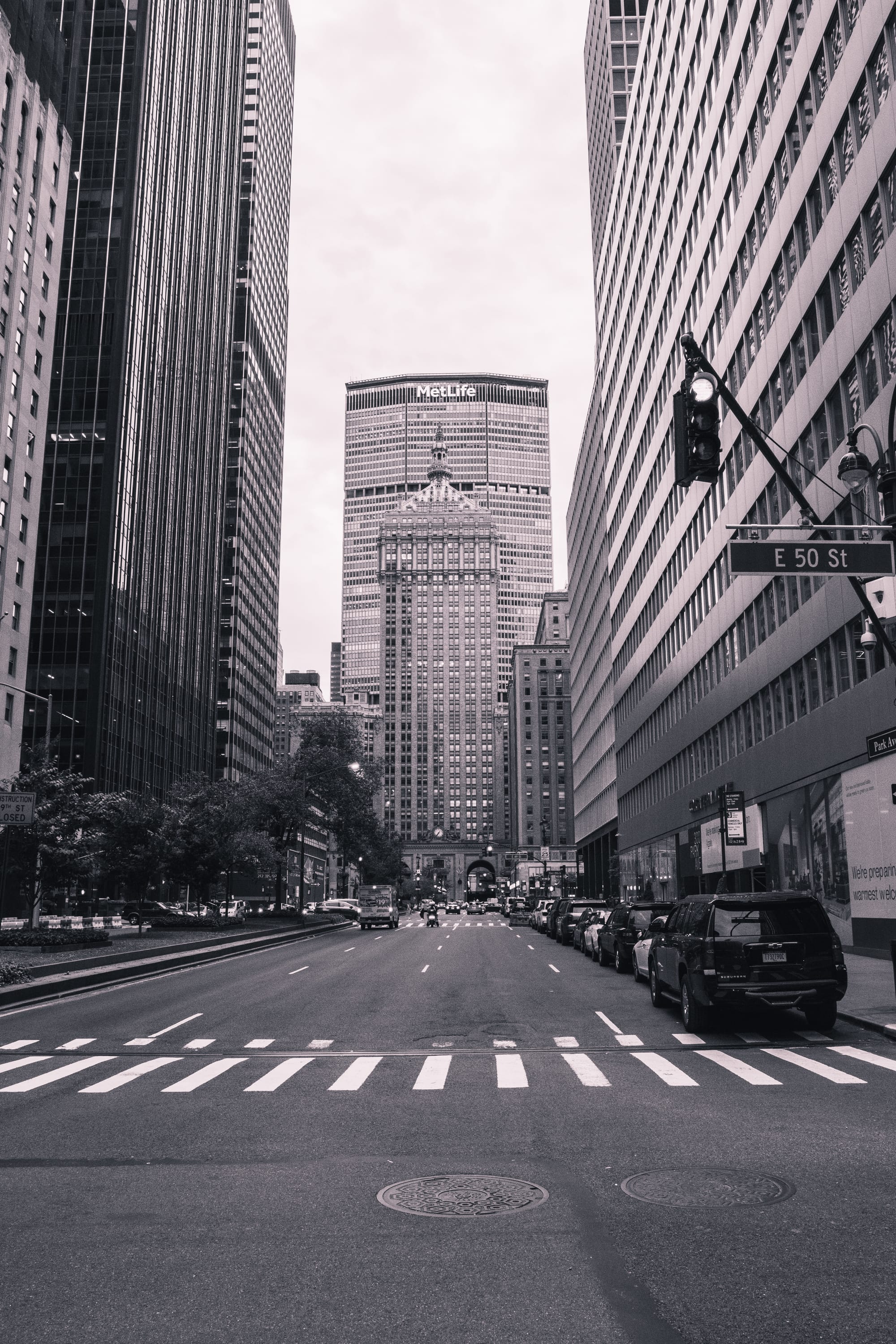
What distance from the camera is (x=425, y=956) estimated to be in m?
34.3

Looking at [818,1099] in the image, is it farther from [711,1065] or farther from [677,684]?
[677,684]

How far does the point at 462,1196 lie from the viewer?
693cm

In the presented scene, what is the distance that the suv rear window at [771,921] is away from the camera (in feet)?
47.1

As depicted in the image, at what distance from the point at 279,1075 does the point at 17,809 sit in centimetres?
1603

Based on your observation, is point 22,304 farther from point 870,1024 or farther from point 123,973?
point 870,1024

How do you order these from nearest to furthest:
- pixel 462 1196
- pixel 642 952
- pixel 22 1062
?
pixel 462 1196
pixel 22 1062
pixel 642 952

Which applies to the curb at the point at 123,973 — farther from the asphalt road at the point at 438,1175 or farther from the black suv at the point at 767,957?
the black suv at the point at 767,957

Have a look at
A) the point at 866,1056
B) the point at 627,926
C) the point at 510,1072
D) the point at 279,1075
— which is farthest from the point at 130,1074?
the point at 627,926

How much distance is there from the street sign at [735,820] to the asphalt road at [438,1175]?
13.5 metres

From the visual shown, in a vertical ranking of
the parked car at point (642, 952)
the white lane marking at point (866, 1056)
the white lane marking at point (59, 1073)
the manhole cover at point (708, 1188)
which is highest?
the parked car at point (642, 952)

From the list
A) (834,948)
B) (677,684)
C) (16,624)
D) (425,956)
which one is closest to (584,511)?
(677,684)

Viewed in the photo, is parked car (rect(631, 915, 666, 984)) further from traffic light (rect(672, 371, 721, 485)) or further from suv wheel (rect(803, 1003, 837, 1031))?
traffic light (rect(672, 371, 721, 485))

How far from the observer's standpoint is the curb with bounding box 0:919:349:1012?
20625 mm

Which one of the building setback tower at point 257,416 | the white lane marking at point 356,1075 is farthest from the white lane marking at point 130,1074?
the building setback tower at point 257,416
